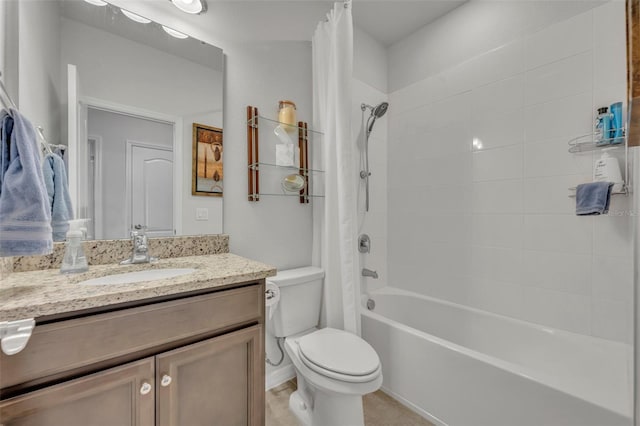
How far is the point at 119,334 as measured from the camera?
73cm

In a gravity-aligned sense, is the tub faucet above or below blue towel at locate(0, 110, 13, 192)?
below

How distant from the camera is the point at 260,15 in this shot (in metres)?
1.64

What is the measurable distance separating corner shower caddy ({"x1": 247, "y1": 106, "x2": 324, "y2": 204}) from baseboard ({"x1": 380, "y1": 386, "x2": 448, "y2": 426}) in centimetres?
131

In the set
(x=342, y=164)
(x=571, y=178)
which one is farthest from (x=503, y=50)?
(x=342, y=164)

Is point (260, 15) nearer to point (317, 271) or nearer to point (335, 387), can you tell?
point (317, 271)

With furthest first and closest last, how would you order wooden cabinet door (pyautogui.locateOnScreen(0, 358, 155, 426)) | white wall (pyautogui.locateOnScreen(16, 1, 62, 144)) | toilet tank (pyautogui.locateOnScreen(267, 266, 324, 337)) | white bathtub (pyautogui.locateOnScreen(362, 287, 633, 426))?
toilet tank (pyautogui.locateOnScreen(267, 266, 324, 337)) < white bathtub (pyautogui.locateOnScreen(362, 287, 633, 426)) < white wall (pyautogui.locateOnScreen(16, 1, 62, 144)) < wooden cabinet door (pyautogui.locateOnScreen(0, 358, 155, 426))

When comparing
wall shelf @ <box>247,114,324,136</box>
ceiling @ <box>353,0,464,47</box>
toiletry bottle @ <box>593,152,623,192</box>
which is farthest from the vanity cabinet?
ceiling @ <box>353,0,464,47</box>

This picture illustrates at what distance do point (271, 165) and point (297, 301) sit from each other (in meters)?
0.85

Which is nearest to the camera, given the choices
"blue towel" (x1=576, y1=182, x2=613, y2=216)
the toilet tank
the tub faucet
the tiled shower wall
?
"blue towel" (x1=576, y1=182, x2=613, y2=216)

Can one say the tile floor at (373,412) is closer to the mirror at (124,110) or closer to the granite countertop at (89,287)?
the granite countertop at (89,287)

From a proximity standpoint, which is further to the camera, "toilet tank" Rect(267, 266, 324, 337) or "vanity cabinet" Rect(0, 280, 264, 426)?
"toilet tank" Rect(267, 266, 324, 337)

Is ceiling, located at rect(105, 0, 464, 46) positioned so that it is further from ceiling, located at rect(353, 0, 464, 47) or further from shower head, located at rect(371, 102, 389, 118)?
shower head, located at rect(371, 102, 389, 118)

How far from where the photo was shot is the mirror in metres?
1.07

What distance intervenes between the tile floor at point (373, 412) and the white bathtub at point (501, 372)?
0.05 m
